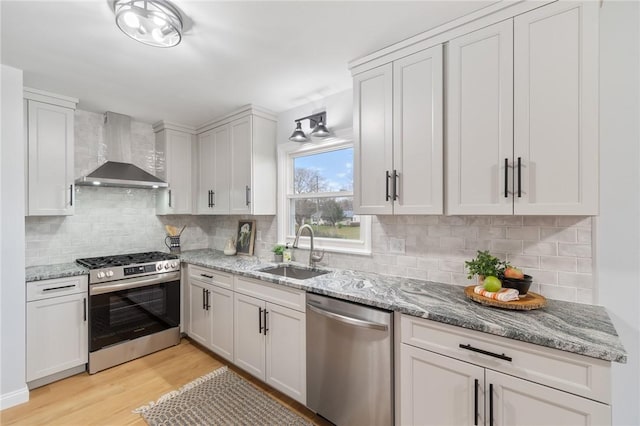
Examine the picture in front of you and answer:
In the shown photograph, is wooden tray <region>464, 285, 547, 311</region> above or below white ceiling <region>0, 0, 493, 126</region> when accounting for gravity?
below

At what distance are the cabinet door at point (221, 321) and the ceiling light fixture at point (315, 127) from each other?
1631 mm

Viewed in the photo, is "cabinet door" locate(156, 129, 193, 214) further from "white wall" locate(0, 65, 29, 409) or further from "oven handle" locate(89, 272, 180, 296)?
"white wall" locate(0, 65, 29, 409)

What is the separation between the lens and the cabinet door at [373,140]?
6.53ft

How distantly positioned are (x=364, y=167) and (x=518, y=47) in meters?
1.08

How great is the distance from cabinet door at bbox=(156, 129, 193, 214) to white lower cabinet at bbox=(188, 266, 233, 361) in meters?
0.94

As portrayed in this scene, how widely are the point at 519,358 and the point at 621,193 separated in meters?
1.07

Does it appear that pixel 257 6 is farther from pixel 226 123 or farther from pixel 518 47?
pixel 226 123

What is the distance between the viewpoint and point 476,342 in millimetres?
1389

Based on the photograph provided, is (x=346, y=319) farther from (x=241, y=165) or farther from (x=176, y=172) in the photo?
(x=176, y=172)

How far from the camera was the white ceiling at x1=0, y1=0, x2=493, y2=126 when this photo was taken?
62.9 inches

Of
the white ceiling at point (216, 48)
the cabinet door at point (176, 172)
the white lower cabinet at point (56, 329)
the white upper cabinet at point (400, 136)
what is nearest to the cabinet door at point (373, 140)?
the white upper cabinet at point (400, 136)

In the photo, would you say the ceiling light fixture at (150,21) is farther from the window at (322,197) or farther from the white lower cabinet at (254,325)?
the white lower cabinet at (254,325)

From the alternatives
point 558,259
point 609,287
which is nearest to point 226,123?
point 558,259

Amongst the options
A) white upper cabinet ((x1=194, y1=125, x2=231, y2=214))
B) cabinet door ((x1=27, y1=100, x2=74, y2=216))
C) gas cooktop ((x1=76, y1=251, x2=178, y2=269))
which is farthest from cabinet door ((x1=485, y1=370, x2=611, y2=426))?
cabinet door ((x1=27, y1=100, x2=74, y2=216))
